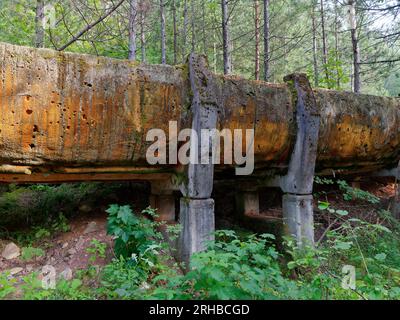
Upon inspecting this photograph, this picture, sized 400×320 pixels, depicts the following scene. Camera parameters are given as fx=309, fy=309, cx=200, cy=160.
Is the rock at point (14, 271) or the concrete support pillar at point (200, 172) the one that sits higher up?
the concrete support pillar at point (200, 172)

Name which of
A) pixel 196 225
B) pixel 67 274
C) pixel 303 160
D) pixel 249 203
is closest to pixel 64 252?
pixel 67 274

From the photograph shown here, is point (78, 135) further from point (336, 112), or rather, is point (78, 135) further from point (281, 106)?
point (336, 112)

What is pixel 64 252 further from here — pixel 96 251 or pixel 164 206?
pixel 164 206

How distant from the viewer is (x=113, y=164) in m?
5.11

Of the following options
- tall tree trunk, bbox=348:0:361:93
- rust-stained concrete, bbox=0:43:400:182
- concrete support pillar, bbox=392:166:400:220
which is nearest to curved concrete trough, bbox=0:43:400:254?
rust-stained concrete, bbox=0:43:400:182

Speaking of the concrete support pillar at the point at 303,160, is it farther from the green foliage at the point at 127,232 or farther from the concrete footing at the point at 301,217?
the green foliage at the point at 127,232

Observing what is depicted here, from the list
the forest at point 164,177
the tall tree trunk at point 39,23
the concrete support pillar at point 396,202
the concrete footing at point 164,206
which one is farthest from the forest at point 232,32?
the concrete footing at point 164,206

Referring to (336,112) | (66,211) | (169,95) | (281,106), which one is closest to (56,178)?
(66,211)

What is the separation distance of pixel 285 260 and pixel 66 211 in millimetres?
4698

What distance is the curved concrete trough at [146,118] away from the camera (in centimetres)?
427

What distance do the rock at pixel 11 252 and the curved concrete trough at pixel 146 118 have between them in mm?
1274

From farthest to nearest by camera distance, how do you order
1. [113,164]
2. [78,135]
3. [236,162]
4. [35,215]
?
1. [35,215]
2. [236,162]
3. [113,164]
4. [78,135]
